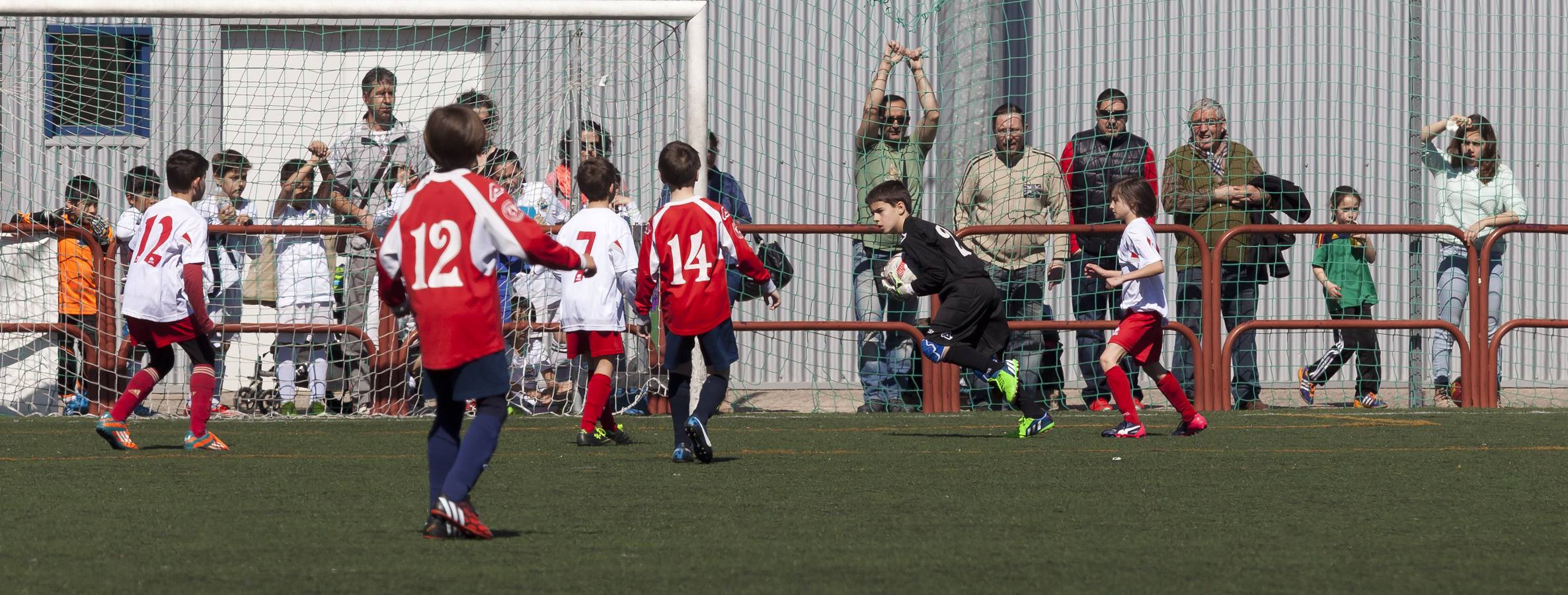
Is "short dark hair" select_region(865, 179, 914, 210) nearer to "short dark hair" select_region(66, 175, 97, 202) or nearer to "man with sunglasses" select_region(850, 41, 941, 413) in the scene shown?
"man with sunglasses" select_region(850, 41, 941, 413)

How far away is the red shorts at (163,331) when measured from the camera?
26.6 feet

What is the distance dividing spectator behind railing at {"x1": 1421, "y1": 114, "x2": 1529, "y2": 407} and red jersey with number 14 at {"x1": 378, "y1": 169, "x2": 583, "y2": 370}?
28.7 feet

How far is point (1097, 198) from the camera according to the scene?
1202 centimetres

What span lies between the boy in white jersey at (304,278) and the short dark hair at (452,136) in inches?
247

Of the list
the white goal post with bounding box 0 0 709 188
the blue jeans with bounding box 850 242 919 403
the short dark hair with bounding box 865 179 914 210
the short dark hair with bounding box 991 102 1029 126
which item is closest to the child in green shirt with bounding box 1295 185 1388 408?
the short dark hair with bounding box 991 102 1029 126

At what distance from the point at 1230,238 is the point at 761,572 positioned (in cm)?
814

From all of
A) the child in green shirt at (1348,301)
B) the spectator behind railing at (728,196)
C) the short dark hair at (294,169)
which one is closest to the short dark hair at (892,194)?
the spectator behind railing at (728,196)

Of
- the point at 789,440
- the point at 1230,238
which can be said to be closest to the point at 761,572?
the point at 789,440

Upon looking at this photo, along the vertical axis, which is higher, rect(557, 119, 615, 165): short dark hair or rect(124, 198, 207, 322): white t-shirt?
rect(557, 119, 615, 165): short dark hair

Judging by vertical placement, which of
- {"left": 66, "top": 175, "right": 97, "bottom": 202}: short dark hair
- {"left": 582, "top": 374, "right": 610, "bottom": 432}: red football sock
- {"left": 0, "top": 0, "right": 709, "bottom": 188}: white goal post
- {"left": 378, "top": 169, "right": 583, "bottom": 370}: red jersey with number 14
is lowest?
{"left": 582, "top": 374, "right": 610, "bottom": 432}: red football sock

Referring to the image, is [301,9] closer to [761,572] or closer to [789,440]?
[789,440]

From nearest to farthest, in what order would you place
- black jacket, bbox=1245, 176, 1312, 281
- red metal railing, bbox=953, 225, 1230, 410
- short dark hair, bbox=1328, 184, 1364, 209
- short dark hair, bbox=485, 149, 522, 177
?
short dark hair, bbox=485, 149, 522, 177 → red metal railing, bbox=953, 225, 1230, 410 → black jacket, bbox=1245, 176, 1312, 281 → short dark hair, bbox=1328, 184, 1364, 209

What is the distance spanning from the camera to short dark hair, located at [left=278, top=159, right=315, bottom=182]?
36.4ft

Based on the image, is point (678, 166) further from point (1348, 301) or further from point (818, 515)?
point (1348, 301)
